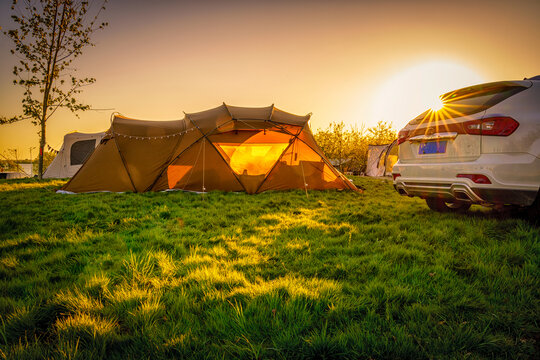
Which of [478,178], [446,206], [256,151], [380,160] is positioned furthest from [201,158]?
[380,160]

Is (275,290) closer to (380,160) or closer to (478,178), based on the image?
(478,178)

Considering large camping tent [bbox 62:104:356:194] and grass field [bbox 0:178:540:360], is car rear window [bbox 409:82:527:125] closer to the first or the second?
grass field [bbox 0:178:540:360]

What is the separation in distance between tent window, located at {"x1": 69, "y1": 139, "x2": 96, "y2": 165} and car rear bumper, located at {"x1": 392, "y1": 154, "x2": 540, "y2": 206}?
18.4m

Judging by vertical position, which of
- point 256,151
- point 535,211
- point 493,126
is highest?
point 256,151

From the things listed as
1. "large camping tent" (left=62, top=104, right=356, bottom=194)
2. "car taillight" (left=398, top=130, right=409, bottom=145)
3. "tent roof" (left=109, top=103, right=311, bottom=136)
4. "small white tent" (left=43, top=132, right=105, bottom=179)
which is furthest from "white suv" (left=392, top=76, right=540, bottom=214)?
"small white tent" (left=43, top=132, right=105, bottom=179)

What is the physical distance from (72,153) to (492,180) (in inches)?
806

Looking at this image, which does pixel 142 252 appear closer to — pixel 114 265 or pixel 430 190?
pixel 114 265

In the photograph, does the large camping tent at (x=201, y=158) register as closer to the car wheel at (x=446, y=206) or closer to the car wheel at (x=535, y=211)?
the car wheel at (x=446, y=206)

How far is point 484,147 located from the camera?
11.7ft

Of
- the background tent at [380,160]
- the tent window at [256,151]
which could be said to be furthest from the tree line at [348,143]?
the tent window at [256,151]

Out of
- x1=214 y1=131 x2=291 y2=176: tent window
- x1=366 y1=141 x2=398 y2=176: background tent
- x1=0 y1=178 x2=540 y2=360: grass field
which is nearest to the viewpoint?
x1=0 y1=178 x2=540 y2=360: grass field

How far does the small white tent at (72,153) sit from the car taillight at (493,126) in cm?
1835

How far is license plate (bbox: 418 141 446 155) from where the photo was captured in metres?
4.09

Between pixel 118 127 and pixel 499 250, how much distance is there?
11062 mm
